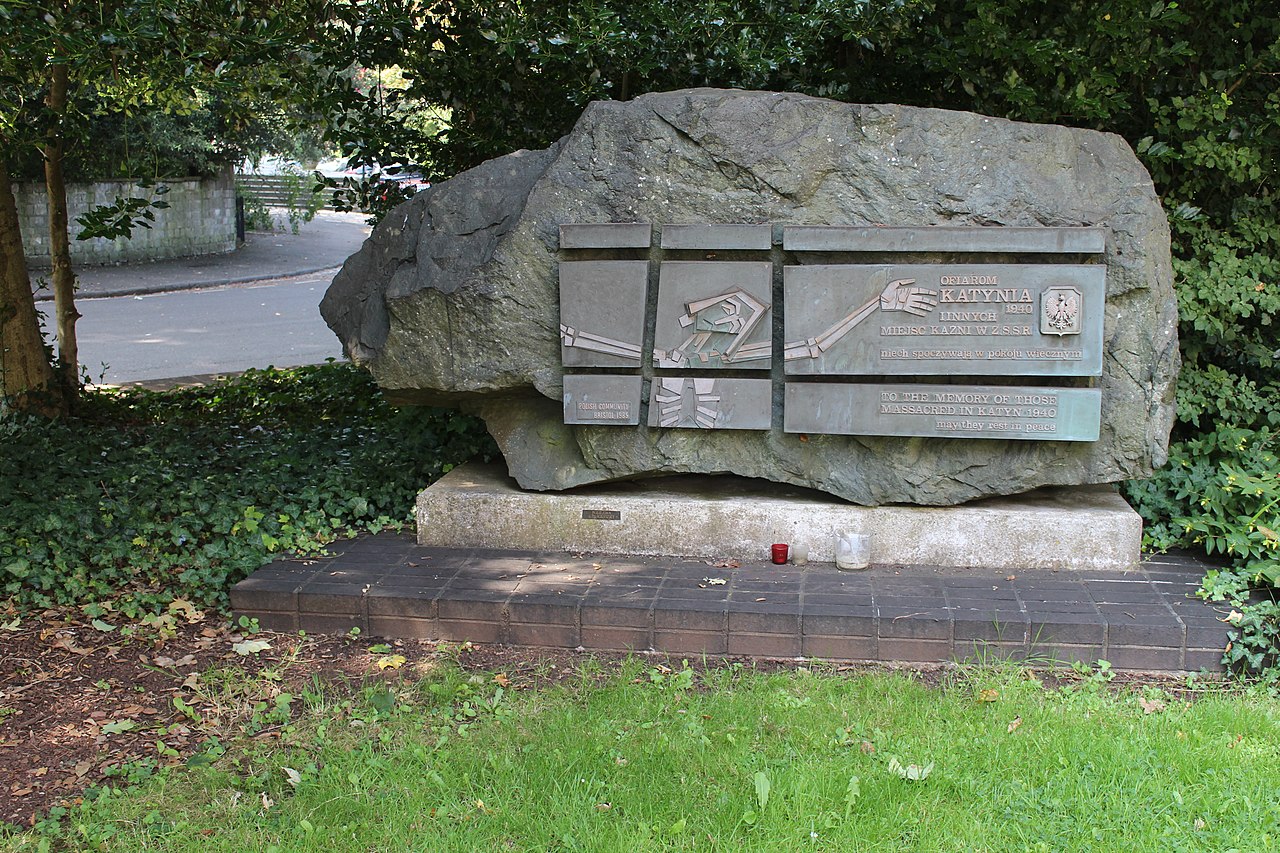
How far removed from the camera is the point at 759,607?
4355 mm

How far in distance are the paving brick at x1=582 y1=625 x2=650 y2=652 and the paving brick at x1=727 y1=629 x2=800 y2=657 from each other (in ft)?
1.15

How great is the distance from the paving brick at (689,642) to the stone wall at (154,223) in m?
16.1

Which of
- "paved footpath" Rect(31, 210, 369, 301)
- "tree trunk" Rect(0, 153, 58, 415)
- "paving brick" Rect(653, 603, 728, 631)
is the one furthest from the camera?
"paved footpath" Rect(31, 210, 369, 301)

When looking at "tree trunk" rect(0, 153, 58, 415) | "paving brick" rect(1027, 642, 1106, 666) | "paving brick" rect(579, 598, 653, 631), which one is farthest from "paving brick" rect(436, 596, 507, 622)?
"tree trunk" rect(0, 153, 58, 415)

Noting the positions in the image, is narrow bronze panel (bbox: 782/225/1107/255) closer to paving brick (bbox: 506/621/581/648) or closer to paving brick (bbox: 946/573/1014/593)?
paving brick (bbox: 946/573/1014/593)

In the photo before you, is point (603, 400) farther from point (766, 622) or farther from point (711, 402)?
point (766, 622)

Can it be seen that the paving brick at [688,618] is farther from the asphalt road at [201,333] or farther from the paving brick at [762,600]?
the asphalt road at [201,333]

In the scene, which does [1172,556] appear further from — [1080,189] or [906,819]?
[906,819]

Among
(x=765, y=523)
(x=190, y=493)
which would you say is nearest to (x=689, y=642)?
(x=765, y=523)

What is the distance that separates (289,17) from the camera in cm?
635

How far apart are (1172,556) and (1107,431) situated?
0.69 metres

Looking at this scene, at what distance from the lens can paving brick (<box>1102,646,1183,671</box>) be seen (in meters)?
4.13

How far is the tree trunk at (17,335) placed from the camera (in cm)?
716

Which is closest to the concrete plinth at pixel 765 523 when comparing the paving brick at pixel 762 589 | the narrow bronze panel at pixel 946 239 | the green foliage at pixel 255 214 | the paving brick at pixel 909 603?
the paving brick at pixel 762 589
